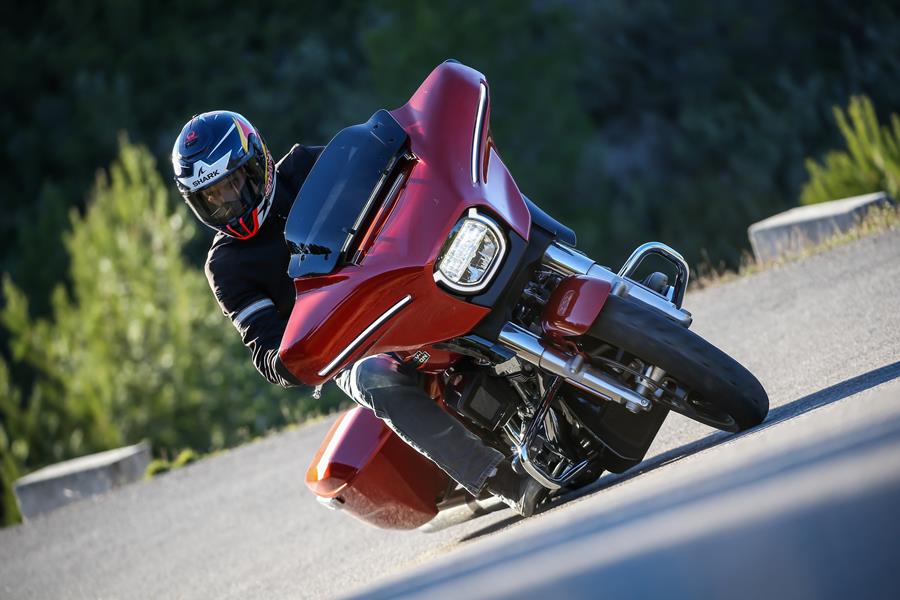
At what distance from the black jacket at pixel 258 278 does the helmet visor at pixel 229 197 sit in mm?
201

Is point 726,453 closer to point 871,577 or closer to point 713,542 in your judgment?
point 713,542

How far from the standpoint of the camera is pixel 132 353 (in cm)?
1933

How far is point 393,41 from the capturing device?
118 ft

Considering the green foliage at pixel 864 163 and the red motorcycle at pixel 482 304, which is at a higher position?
the red motorcycle at pixel 482 304

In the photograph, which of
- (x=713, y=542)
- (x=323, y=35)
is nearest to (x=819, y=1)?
(x=323, y=35)

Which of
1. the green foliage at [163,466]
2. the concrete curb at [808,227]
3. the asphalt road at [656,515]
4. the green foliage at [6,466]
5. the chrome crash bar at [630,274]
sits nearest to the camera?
the asphalt road at [656,515]

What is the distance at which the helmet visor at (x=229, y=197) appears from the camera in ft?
17.3

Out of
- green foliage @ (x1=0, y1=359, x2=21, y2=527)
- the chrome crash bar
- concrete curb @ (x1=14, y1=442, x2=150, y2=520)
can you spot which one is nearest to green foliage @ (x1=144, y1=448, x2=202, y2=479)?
concrete curb @ (x1=14, y1=442, x2=150, y2=520)

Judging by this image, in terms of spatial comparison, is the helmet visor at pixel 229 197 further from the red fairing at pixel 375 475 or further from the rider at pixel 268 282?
the red fairing at pixel 375 475

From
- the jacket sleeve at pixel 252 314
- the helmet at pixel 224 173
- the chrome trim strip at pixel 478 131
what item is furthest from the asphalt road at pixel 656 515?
the helmet at pixel 224 173

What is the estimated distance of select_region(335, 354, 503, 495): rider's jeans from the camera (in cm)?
479

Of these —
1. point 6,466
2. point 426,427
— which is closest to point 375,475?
point 426,427

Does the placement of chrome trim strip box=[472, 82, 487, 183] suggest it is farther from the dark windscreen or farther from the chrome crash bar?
the chrome crash bar

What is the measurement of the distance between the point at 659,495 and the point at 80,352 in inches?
660
